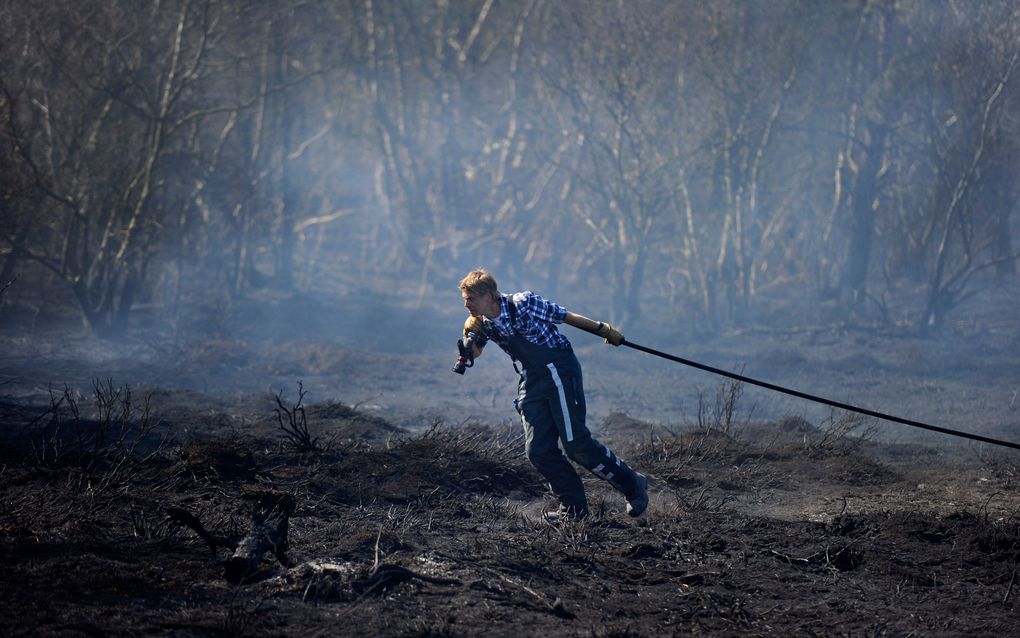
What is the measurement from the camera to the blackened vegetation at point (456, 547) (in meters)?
4.21

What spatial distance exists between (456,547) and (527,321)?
1.49 m

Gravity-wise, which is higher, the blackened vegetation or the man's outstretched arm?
the man's outstretched arm

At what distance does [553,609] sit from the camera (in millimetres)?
4422

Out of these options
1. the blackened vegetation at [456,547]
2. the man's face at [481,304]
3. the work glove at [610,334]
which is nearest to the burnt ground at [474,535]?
the blackened vegetation at [456,547]

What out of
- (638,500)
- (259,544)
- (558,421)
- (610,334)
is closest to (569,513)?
(638,500)

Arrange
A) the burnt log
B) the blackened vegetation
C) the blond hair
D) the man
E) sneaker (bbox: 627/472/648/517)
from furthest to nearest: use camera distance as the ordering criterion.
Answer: sneaker (bbox: 627/472/648/517) → the man → the blond hair → the burnt log → the blackened vegetation

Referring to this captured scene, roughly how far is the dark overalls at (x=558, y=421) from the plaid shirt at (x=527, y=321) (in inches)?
1.5

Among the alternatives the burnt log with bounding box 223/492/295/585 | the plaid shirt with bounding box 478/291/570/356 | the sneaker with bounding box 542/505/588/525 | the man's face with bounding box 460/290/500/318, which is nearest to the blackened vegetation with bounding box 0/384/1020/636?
the burnt log with bounding box 223/492/295/585

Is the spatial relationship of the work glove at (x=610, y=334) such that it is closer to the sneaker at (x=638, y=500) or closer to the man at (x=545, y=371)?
the man at (x=545, y=371)

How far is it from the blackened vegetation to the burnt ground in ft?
0.06

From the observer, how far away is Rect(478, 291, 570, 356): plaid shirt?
5.79 meters

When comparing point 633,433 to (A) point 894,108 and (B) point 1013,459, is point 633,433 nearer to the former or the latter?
(B) point 1013,459

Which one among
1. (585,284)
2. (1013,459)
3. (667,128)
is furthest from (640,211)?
(1013,459)

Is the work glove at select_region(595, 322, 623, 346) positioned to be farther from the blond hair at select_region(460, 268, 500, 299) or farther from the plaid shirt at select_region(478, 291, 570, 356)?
the blond hair at select_region(460, 268, 500, 299)
